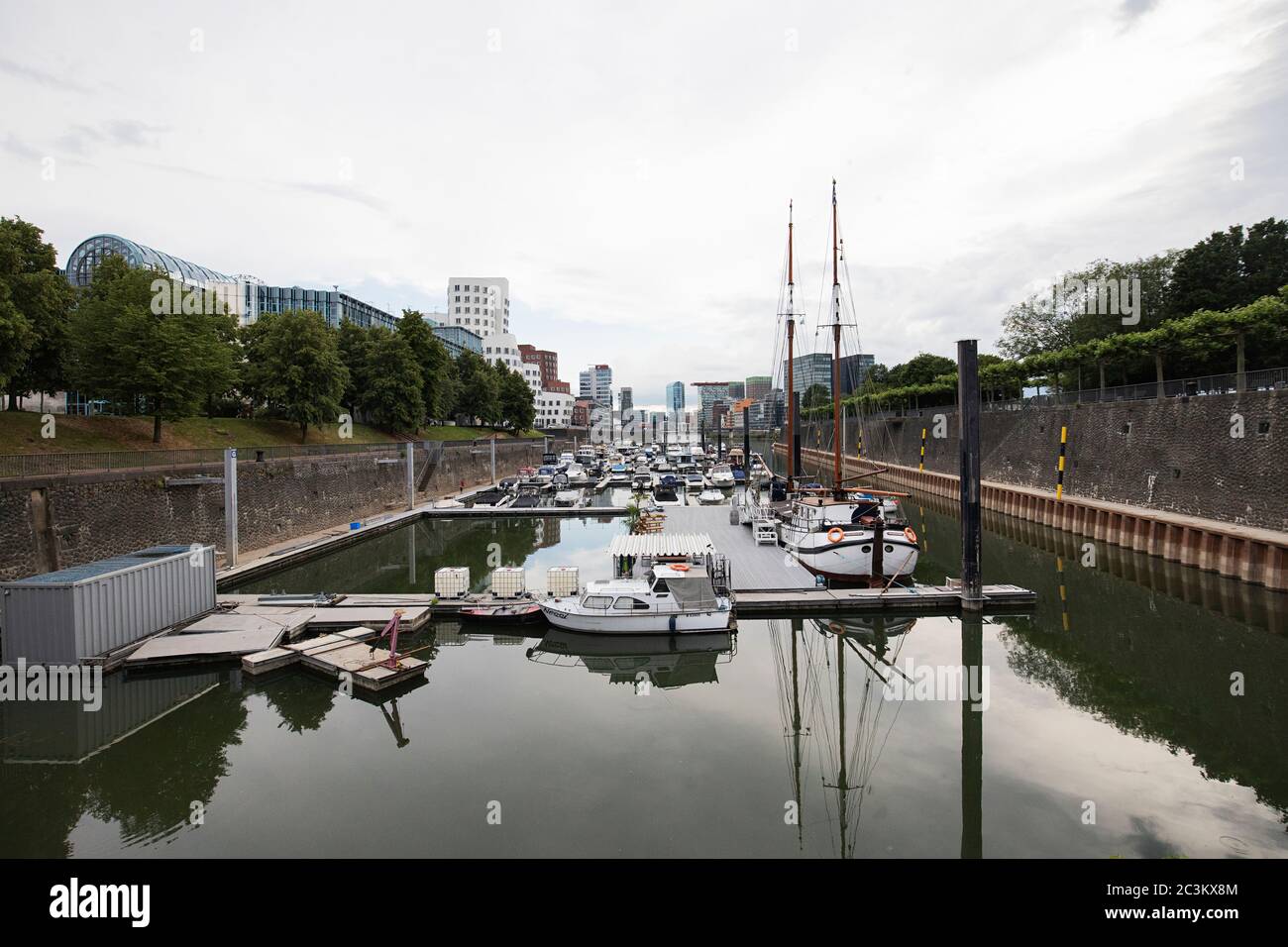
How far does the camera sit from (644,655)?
17.0 m

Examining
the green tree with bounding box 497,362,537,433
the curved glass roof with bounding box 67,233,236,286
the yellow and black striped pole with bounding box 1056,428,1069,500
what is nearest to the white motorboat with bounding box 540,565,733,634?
the yellow and black striped pole with bounding box 1056,428,1069,500

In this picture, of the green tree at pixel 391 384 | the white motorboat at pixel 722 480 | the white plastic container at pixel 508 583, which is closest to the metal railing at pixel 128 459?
the white plastic container at pixel 508 583

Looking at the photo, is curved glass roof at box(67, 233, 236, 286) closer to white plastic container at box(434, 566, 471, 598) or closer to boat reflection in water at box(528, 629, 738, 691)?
white plastic container at box(434, 566, 471, 598)

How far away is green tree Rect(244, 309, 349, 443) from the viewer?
43.3 m

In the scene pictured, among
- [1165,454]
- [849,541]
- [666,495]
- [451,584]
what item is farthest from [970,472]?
[666,495]

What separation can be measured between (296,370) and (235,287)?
145 feet

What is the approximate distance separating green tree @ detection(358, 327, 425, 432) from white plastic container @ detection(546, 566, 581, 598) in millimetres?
43215

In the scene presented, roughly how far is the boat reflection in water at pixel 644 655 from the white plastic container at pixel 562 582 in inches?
48.9

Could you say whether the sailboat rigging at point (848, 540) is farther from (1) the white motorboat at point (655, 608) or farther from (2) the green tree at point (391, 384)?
(2) the green tree at point (391, 384)

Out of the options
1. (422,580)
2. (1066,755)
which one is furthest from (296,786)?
(422,580)

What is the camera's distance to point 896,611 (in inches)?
783

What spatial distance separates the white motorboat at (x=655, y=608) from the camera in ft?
57.9
